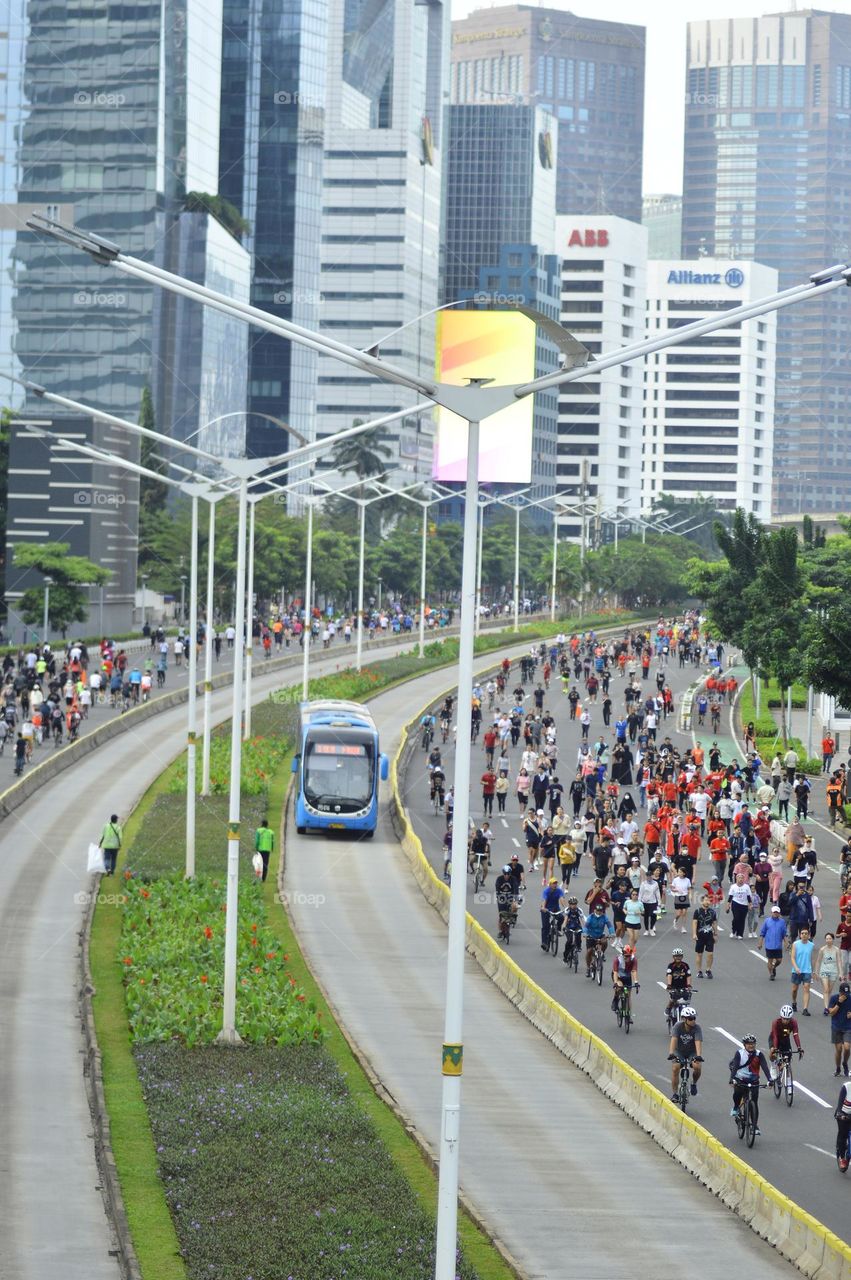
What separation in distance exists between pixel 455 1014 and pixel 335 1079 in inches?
467

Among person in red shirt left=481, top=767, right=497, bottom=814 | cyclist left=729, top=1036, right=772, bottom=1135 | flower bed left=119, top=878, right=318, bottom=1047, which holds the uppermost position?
person in red shirt left=481, top=767, right=497, bottom=814

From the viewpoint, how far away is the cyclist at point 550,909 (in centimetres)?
3756

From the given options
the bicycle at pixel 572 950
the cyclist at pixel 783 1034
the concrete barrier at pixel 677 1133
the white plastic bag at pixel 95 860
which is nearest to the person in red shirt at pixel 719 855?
the concrete barrier at pixel 677 1133

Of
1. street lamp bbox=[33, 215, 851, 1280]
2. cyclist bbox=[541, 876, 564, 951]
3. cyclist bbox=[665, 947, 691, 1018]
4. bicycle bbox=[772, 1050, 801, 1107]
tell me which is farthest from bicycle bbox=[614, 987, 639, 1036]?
street lamp bbox=[33, 215, 851, 1280]

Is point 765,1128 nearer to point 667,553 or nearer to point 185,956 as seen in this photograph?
point 185,956

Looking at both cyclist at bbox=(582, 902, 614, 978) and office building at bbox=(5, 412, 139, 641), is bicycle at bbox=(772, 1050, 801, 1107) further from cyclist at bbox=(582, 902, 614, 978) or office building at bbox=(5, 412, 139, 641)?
office building at bbox=(5, 412, 139, 641)

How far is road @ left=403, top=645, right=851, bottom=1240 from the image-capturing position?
24.1 m

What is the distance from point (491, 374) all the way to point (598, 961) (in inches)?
825

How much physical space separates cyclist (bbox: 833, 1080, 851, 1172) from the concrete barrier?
3.87 ft

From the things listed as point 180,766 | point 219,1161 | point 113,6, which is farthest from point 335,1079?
point 113,6

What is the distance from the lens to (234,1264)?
19.6 m

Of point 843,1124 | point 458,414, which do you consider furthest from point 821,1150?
point 458,414

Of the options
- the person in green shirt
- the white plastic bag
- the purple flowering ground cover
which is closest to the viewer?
the purple flowering ground cover

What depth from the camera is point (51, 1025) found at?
32656mm
